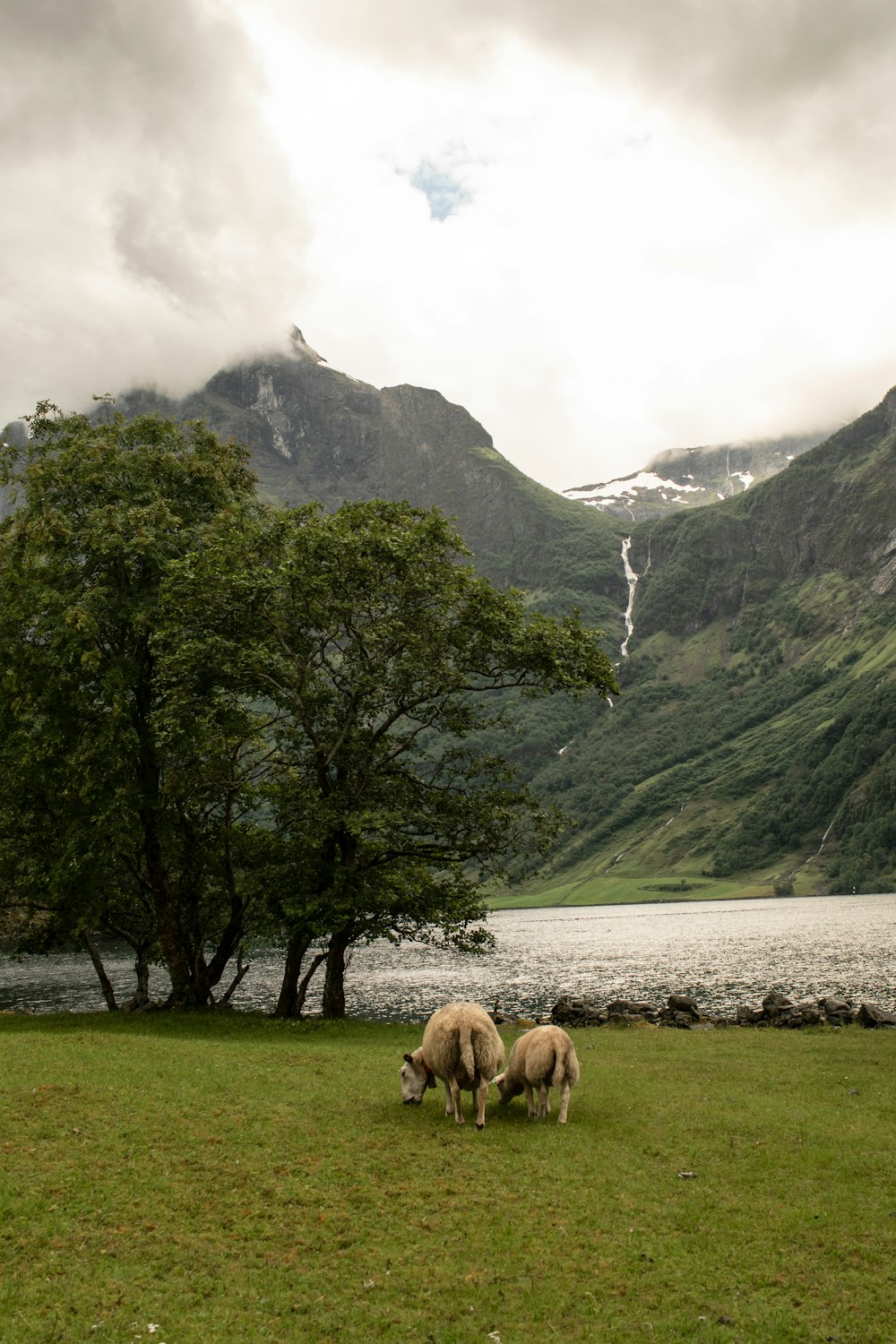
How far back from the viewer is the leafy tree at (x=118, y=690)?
3353 cm

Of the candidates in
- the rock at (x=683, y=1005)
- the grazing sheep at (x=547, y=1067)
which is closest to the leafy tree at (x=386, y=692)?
the grazing sheep at (x=547, y=1067)

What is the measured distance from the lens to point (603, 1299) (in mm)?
10727

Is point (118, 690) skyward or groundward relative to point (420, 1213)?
skyward

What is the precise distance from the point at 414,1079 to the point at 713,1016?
31.2m

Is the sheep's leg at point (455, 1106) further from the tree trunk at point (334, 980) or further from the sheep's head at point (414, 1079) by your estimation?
the tree trunk at point (334, 980)

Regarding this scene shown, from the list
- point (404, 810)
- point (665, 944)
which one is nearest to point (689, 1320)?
point (404, 810)

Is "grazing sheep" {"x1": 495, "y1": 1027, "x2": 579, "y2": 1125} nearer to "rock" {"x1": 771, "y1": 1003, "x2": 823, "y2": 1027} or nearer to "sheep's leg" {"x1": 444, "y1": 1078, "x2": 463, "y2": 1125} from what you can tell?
"sheep's leg" {"x1": 444, "y1": 1078, "x2": 463, "y2": 1125}

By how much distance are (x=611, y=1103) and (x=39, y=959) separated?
117 m

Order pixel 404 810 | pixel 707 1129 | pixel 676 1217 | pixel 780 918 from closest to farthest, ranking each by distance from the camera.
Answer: pixel 676 1217 → pixel 707 1129 → pixel 404 810 → pixel 780 918

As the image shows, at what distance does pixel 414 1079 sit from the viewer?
19391mm

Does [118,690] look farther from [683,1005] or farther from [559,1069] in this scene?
[683,1005]

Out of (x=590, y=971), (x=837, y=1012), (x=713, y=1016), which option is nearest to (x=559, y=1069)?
(x=837, y=1012)

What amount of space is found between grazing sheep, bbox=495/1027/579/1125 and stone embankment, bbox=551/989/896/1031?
23591mm

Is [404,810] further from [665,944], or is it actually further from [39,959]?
[39,959]
